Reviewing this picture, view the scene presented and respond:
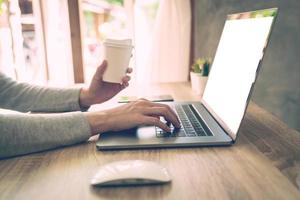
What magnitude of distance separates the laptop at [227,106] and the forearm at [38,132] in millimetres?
64

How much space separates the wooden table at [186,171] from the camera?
510 mm

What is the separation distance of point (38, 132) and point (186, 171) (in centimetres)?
34

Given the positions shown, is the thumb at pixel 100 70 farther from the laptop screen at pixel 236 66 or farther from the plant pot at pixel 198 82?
the plant pot at pixel 198 82

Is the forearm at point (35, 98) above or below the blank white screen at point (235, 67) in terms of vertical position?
below

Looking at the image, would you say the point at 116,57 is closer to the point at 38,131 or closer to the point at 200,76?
the point at 38,131

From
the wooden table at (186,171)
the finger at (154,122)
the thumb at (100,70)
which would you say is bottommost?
the wooden table at (186,171)

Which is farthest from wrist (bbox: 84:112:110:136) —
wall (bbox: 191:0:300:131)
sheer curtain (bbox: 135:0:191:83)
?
sheer curtain (bbox: 135:0:191:83)

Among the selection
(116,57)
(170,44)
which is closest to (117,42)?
(116,57)

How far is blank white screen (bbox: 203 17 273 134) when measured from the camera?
72 centimetres

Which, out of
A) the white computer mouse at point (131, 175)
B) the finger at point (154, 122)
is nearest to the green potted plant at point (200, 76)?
the finger at point (154, 122)

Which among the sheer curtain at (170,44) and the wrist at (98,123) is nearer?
the wrist at (98,123)

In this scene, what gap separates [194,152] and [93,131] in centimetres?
25

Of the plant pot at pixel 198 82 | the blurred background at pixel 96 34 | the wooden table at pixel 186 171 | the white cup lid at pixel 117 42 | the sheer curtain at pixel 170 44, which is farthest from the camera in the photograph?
the sheer curtain at pixel 170 44

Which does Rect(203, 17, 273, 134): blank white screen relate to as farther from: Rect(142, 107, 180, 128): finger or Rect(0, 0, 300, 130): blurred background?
Rect(0, 0, 300, 130): blurred background
